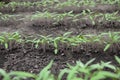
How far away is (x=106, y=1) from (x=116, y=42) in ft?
13.1

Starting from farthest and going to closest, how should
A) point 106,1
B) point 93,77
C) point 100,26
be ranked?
point 106,1 < point 100,26 < point 93,77

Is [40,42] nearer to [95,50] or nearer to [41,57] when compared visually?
[41,57]

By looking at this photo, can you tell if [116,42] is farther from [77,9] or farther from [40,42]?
[77,9]

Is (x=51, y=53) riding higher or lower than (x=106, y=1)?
lower

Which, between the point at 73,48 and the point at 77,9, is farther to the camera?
the point at 77,9

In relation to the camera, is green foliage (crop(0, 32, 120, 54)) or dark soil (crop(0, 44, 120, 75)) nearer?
dark soil (crop(0, 44, 120, 75))

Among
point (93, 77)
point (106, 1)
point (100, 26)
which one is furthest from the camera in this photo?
point (106, 1)

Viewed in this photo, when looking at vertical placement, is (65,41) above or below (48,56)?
above

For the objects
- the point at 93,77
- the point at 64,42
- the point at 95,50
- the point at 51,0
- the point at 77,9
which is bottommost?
the point at 93,77

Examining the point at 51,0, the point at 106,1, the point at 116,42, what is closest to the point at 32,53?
the point at 116,42

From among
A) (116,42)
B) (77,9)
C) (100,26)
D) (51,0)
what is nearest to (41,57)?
(116,42)

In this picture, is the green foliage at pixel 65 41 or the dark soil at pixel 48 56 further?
the green foliage at pixel 65 41

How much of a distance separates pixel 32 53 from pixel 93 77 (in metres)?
2.21

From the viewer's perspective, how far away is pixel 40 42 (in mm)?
3887
